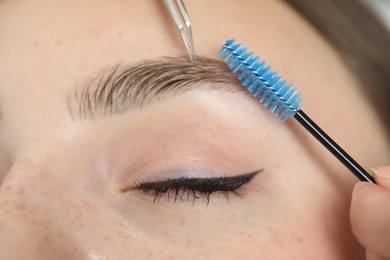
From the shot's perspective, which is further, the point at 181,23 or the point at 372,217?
the point at 181,23

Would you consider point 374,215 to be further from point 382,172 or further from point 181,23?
point 181,23

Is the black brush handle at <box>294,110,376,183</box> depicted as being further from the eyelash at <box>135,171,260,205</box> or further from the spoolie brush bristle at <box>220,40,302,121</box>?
the eyelash at <box>135,171,260,205</box>

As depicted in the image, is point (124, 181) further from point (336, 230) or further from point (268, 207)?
point (336, 230)

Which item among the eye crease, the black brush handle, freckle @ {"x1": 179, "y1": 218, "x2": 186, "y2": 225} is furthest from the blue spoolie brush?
freckle @ {"x1": 179, "y1": 218, "x2": 186, "y2": 225}

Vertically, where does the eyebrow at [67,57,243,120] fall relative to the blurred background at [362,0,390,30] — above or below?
below

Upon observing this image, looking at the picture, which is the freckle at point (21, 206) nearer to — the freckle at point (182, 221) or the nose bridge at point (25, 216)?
the nose bridge at point (25, 216)

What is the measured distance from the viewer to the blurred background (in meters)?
0.97

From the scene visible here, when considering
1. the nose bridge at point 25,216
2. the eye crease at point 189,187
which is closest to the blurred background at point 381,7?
the eye crease at point 189,187

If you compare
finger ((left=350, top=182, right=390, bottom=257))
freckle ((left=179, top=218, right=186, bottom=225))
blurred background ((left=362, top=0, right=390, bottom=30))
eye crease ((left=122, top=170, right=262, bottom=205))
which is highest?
blurred background ((left=362, top=0, right=390, bottom=30))

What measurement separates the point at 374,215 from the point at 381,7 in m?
0.50

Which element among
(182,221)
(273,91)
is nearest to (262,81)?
(273,91)

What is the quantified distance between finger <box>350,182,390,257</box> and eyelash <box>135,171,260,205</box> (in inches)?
7.3

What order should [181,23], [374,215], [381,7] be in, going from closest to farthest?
1. [374,215]
2. [181,23]
3. [381,7]

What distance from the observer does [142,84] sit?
30.0 inches
